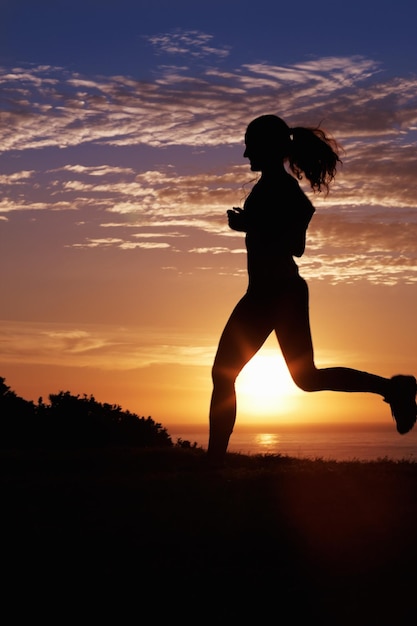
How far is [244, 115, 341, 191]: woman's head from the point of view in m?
8.59

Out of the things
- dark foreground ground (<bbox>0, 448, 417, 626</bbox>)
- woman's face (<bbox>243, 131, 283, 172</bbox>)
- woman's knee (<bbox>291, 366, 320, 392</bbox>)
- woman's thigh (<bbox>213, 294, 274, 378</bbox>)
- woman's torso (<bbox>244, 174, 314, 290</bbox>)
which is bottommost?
dark foreground ground (<bbox>0, 448, 417, 626</bbox>)

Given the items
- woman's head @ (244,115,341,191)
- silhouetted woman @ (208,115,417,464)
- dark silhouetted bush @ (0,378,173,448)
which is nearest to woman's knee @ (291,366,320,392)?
silhouetted woman @ (208,115,417,464)

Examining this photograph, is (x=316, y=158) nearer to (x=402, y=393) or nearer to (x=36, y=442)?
(x=402, y=393)

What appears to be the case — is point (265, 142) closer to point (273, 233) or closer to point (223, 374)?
point (273, 233)

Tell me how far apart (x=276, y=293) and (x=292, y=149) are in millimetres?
1548

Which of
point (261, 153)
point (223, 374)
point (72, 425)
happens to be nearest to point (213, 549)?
point (223, 374)

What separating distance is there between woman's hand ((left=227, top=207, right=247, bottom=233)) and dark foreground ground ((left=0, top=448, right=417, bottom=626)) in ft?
7.67

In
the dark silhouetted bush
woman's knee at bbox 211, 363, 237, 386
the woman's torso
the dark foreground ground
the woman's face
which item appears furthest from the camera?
the dark silhouetted bush

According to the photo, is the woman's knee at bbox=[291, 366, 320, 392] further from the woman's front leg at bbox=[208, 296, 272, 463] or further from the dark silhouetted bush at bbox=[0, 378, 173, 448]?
the dark silhouetted bush at bbox=[0, 378, 173, 448]

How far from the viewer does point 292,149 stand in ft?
28.8

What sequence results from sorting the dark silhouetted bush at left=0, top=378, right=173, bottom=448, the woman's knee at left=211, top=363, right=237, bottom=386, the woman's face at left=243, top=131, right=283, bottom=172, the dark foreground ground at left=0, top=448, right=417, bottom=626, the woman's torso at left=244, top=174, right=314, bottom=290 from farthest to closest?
the dark silhouetted bush at left=0, top=378, right=173, bottom=448 < the woman's face at left=243, top=131, right=283, bottom=172 < the woman's knee at left=211, top=363, right=237, bottom=386 < the woman's torso at left=244, top=174, right=314, bottom=290 < the dark foreground ground at left=0, top=448, right=417, bottom=626

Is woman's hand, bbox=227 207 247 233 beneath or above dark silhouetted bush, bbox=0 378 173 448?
above

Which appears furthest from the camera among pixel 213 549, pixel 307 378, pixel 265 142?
pixel 265 142

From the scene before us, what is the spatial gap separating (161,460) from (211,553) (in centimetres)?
574
